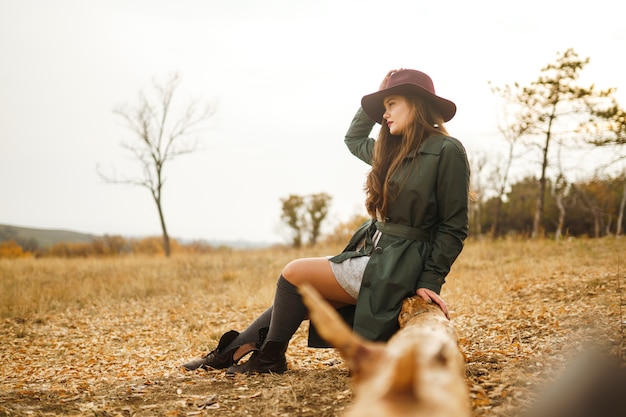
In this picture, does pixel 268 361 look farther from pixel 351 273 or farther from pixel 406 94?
pixel 406 94

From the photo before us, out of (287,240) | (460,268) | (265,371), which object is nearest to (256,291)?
(460,268)

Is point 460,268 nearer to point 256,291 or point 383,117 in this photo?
point 256,291

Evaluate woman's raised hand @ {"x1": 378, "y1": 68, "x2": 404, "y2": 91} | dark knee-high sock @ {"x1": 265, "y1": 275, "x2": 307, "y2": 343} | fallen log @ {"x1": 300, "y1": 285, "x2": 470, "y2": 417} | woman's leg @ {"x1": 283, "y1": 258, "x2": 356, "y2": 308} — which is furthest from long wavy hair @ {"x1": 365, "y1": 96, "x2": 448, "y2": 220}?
fallen log @ {"x1": 300, "y1": 285, "x2": 470, "y2": 417}

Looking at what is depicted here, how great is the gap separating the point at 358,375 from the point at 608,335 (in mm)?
2553

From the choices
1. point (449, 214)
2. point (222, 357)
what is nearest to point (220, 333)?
point (222, 357)

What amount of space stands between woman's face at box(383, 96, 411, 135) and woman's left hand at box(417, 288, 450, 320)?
101 cm

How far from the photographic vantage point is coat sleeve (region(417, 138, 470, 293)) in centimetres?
267

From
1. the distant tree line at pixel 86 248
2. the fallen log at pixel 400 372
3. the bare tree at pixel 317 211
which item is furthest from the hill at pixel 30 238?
the fallen log at pixel 400 372

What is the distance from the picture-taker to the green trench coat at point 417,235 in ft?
8.64

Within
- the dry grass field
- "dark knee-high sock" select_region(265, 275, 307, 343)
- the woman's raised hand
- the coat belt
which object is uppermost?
the woman's raised hand

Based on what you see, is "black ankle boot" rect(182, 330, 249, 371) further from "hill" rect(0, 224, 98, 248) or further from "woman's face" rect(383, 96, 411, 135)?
"hill" rect(0, 224, 98, 248)

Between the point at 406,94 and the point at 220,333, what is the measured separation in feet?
13.1

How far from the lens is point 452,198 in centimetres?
268

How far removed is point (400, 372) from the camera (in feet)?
4.26
